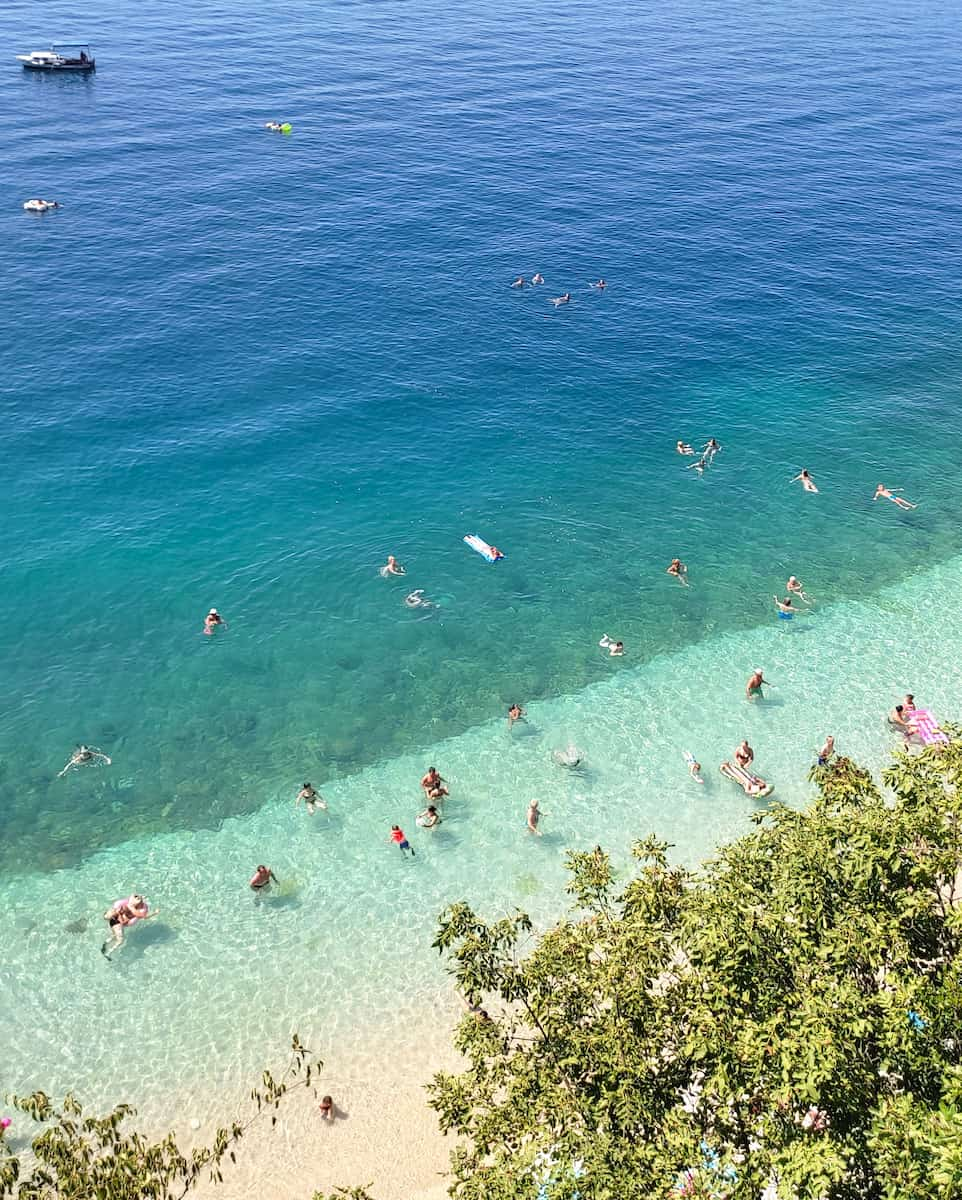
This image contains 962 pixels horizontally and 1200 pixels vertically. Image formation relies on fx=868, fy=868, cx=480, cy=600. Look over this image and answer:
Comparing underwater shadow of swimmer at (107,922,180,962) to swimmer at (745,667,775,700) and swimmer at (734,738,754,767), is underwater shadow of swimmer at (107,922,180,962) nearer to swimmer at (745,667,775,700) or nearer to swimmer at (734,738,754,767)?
swimmer at (734,738,754,767)

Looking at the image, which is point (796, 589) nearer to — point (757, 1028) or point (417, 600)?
point (417, 600)

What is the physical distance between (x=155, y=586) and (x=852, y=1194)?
43.6 m

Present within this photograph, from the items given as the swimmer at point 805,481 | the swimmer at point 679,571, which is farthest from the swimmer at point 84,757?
the swimmer at point 805,481

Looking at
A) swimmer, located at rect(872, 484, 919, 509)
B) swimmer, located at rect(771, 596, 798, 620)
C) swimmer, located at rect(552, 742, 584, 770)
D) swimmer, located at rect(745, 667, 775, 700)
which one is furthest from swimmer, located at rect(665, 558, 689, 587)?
swimmer, located at rect(872, 484, 919, 509)

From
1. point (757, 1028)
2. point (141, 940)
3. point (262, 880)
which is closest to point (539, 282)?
point (262, 880)

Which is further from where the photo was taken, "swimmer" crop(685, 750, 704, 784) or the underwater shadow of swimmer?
"swimmer" crop(685, 750, 704, 784)

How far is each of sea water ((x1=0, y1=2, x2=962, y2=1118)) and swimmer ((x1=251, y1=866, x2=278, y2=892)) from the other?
0.66m

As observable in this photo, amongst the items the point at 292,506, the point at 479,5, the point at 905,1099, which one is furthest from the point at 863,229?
the point at 479,5

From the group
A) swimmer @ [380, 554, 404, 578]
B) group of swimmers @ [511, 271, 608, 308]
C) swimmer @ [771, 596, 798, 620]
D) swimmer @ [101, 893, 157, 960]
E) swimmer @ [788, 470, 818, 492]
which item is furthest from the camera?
group of swimmers @ [511, 271, 608, 308]

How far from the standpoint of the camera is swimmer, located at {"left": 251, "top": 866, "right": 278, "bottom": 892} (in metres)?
34.4

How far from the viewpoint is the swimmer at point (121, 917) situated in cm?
3272

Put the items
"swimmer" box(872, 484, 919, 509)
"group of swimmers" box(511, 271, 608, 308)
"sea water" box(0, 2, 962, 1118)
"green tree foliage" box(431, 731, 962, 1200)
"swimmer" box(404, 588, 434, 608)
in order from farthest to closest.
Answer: "group of swimmers" box(511, 271, 608, 308) < "swimmer" box(872, 484, 919, 509) < "swimmer" box(404, 588, 434, 608) < "sea water" box(0, 2, 962, 1118) < "green tree foliage" box(431, 731, 962, 1200)

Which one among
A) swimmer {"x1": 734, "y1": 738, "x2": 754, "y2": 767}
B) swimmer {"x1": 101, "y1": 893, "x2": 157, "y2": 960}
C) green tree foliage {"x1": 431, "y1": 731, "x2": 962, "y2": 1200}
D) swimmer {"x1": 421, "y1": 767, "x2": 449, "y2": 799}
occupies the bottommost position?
swimmer {"x1": 101, "y1": 893, "x2": 157, "y2": 960}

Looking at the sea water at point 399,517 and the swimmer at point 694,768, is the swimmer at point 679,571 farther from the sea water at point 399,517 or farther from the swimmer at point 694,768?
the swimmer at point 694,768
